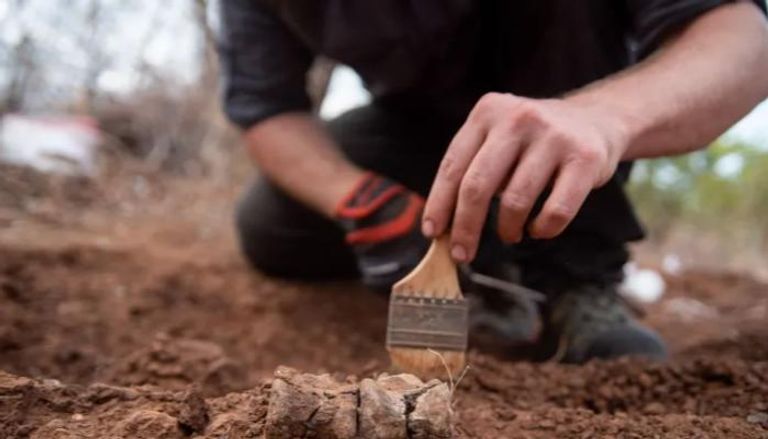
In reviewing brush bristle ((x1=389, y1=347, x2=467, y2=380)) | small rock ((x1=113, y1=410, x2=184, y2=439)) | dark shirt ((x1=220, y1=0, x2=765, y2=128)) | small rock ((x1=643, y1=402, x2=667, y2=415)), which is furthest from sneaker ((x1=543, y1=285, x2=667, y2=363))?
small rock ((x1=113, y1=410, x2=184, y2=439))

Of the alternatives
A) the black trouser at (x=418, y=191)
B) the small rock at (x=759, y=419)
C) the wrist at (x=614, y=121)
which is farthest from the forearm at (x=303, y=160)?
the small rock at (x=759, y=419)

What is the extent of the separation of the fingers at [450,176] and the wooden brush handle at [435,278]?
0.09 ft

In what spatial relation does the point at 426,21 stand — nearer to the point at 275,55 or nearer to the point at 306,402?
the point at 275,55

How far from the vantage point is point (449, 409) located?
2.57 ft

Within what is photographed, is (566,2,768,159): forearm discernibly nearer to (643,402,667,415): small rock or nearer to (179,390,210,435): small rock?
(643,402,667,415): small rock

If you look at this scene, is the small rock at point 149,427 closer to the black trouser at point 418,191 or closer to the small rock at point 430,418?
the small rock at point 430,418

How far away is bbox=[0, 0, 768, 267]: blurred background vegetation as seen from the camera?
3318 mm

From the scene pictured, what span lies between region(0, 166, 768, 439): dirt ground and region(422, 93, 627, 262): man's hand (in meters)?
0.26

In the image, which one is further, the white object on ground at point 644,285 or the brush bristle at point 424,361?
the white object on ground at point 644,285

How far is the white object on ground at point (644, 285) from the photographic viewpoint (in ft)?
9.10

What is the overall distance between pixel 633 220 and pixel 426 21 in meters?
0.65

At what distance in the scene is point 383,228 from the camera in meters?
1.58

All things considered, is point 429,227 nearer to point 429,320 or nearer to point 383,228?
point 429,320

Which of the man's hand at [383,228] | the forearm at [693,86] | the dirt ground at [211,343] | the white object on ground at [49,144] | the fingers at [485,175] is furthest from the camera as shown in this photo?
the white object on ground at [49,144]
